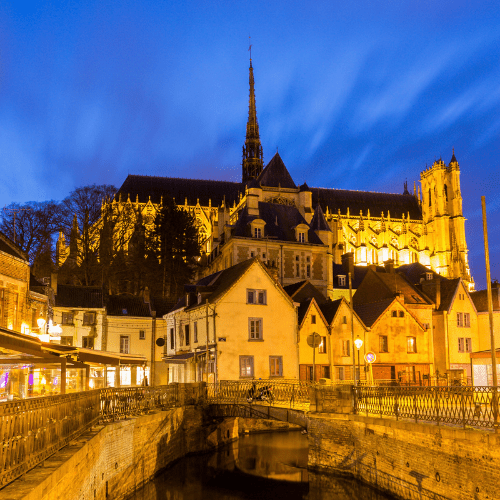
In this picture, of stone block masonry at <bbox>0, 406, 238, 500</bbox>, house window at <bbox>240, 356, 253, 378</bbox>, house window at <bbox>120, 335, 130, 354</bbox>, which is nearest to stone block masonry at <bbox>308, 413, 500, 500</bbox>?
stone block masonry at <bbox>0, 406, 238, 500</bbox>

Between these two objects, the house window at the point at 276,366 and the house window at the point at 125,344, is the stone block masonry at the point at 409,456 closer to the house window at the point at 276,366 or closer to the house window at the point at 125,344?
the house window at the point at 276,366

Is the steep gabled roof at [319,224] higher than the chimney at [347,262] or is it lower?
higher

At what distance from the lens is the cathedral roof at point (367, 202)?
11956 cm

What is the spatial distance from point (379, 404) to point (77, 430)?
10.2 meters

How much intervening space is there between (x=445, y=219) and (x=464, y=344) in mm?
72100

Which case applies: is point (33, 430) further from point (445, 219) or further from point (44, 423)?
point (445, 219)

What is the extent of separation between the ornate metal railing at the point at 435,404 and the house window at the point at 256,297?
16.0 meters

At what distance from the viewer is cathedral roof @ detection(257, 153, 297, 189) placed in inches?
3118

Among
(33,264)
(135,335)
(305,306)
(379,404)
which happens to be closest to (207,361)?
(305,306)

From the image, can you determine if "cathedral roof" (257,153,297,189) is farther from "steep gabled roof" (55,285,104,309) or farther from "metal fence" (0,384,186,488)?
"metal fence" (0,384,186,488)

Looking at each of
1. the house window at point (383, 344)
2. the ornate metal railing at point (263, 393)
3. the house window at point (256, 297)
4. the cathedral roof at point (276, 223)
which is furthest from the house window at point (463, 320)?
the ornate metal railing at point (263, 393)

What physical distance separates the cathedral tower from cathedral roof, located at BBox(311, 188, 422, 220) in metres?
4.11

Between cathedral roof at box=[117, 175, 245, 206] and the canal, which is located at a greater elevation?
cathedral roof at box=[117, 175, 245, 206]

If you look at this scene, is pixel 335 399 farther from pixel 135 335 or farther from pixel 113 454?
pixel 135 335
